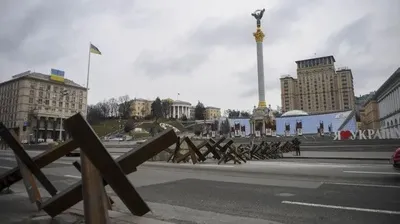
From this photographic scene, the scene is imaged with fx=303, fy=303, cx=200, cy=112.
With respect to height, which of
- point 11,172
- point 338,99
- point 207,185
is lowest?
point 207,185

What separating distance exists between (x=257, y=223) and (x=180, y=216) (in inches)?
56.9

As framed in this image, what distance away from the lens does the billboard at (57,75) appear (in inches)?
3977

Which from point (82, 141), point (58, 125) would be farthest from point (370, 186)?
point (58, 125)

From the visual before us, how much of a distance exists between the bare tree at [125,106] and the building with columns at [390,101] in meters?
108

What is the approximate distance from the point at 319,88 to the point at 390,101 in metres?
66.5

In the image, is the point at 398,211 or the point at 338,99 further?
the point at 338,99

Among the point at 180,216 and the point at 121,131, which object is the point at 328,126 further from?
the point at 180,216

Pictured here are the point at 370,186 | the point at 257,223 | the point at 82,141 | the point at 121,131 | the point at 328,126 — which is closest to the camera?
the point at 82,141

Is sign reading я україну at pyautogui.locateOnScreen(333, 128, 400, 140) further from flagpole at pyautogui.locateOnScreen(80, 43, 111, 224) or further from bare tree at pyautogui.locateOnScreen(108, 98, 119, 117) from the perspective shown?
bare tree at pyautogui.locateOnScreen(108, 98, 119, 117)

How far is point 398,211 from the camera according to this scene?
5867mm

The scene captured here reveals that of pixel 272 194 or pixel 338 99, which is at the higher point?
pixel 338 99

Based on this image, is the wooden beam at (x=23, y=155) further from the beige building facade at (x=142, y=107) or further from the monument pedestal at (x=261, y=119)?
the beige building facade at (x=142, y=107)

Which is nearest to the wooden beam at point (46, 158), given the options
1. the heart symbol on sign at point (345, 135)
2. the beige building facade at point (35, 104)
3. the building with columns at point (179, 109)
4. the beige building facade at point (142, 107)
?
the heart symbol on sign at point (345, 135)

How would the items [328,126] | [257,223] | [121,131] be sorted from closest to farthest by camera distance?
[257,223], [328,126], [121,131]
